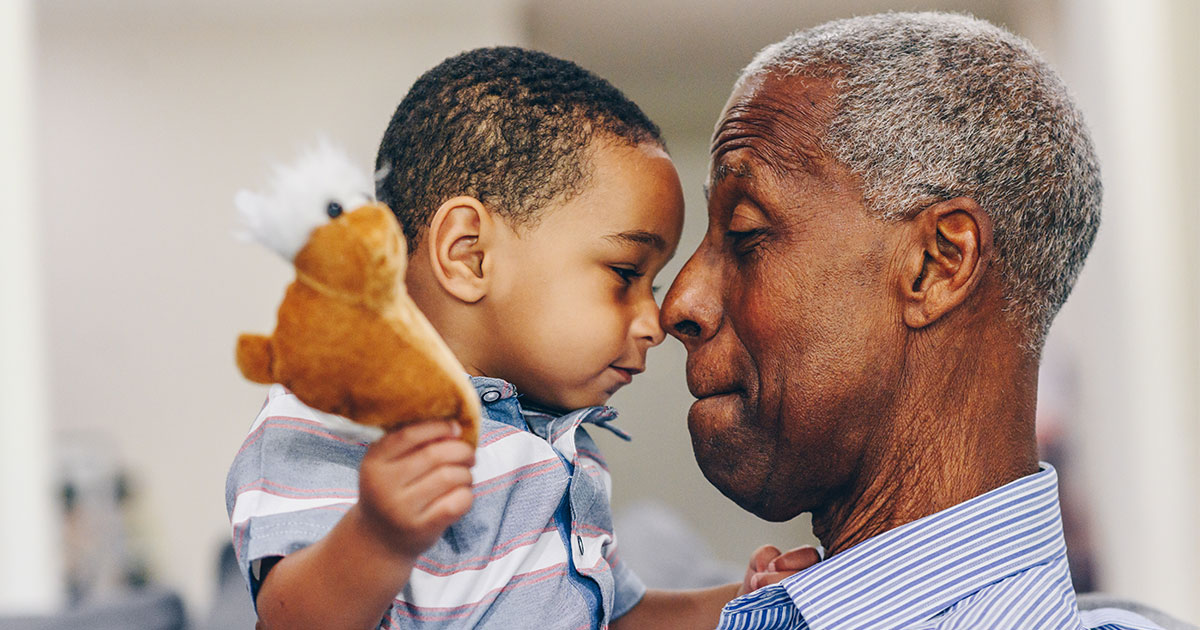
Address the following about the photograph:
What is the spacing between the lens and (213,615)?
2.35 m

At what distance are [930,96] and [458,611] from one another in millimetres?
717

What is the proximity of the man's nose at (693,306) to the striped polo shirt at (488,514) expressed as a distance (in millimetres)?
133

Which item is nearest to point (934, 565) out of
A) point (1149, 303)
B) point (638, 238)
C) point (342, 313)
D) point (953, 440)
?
point (953, 440)

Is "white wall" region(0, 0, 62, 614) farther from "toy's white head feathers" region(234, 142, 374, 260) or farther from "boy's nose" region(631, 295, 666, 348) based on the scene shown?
"toy's white head feathers" region(234, 142, 374, 260)

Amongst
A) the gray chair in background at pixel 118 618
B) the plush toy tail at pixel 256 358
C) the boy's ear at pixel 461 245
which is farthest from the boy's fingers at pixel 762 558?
the gray chair in background at pixel 118 618

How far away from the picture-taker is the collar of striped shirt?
1071mm

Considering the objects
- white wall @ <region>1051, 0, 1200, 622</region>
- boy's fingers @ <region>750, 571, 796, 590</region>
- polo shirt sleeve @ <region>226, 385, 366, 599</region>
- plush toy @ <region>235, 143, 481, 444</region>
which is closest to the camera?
plush toy @ <region>235, 143, 481, 444</region>

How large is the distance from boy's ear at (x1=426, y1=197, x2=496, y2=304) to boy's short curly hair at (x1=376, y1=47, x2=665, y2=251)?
0.02 m

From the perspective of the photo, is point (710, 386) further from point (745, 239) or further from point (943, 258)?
point (943, 258)

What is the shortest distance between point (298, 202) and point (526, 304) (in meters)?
0.48

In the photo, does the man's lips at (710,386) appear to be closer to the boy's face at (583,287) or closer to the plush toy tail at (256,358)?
the boy's face at (583,287)

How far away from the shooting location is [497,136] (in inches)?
46.2

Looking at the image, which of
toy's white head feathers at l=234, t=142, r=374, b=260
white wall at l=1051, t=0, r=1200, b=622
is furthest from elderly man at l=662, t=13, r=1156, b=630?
white wall at l=1051, t=0, r=1200, b=622

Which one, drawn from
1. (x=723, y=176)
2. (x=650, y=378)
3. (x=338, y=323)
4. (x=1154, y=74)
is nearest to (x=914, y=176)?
(x=723, y=176)
